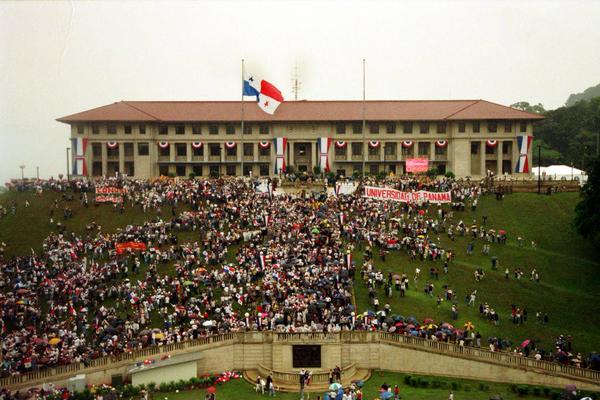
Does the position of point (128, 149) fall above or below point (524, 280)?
above

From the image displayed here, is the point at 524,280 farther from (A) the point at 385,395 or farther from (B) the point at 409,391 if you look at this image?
(A) the point at 385,395

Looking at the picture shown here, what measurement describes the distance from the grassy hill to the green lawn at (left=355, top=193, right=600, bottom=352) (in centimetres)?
7

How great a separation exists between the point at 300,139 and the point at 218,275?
45814 mm

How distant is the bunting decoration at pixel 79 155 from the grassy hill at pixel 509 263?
13.7 metres

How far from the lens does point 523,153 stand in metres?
80.8

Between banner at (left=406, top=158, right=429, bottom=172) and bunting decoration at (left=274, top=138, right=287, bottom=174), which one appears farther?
bunting decoration at (left=274, top=138, right=287, bottom=174)

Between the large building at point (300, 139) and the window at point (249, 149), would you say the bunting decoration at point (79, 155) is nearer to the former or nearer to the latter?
the large building at point (300, 139)

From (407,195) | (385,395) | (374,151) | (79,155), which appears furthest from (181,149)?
(385,395)

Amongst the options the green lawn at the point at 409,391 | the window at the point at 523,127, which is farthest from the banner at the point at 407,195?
the window at the point at 523,127

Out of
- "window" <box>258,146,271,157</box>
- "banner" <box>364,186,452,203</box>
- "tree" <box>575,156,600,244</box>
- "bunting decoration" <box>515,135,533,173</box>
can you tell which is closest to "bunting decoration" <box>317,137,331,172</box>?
"window" <box>258,146,271,157</box>

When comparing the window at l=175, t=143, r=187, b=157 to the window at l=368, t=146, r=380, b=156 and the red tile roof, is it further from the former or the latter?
the window at l=368, t=146, r=380, b=156

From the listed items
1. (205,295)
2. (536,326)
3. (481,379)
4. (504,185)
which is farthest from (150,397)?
(504,185)

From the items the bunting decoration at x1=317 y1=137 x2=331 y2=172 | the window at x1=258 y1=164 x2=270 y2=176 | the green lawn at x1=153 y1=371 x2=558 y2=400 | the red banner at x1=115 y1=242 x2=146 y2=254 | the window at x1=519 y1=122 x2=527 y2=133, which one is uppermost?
the window at x1=519 y1=122 x2=527 y2=133

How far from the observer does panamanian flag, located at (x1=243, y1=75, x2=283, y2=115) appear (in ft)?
211
